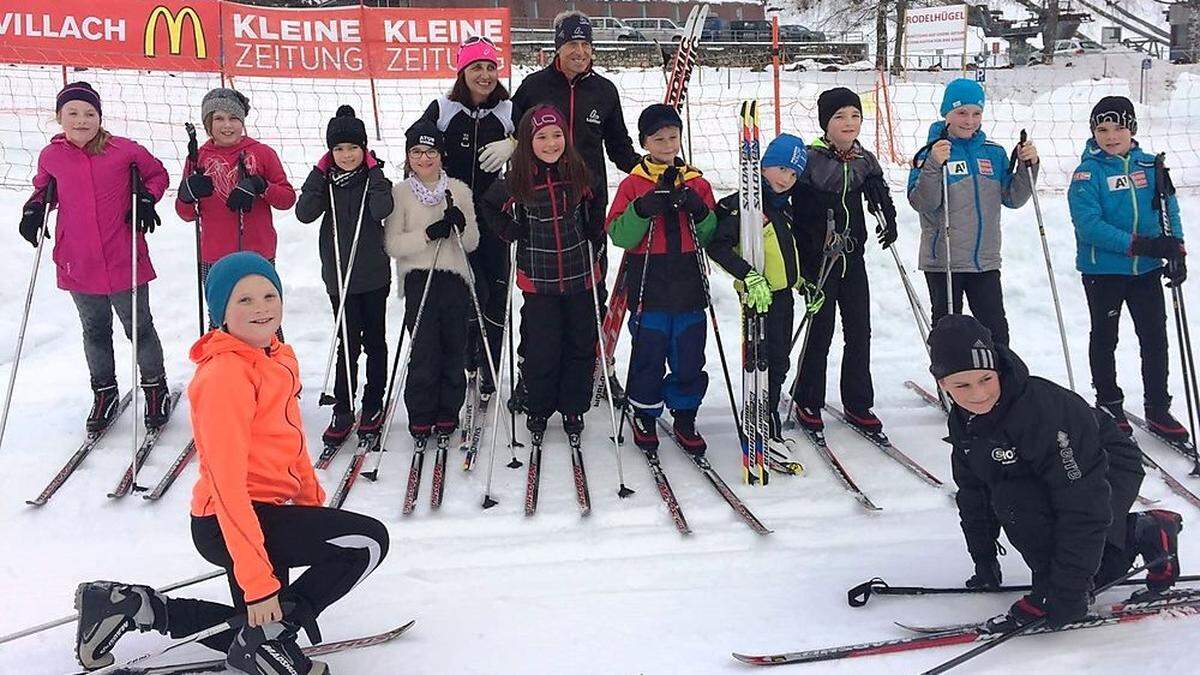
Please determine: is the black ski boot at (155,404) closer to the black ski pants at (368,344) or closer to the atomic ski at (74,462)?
the atomic ski at (74,462)

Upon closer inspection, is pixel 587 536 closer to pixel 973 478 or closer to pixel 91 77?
pixel 973 478

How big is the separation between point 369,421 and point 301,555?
87.9 inches

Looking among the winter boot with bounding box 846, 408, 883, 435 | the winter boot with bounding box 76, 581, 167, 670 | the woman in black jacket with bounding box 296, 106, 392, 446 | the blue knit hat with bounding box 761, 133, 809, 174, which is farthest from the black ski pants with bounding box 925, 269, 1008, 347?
the winter boot with bounding box 76, 581, 167, 670

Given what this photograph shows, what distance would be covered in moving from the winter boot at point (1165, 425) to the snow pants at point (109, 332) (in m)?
5.69

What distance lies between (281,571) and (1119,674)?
2751mm

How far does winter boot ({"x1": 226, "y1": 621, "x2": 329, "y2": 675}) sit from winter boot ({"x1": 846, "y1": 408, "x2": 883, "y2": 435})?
335 cm

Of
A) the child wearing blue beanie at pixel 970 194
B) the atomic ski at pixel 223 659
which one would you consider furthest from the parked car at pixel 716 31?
the atomic ski at pixel 223 659

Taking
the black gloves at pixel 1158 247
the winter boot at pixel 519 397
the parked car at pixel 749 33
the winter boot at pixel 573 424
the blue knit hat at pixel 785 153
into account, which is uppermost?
the parked car at pixel 749 33

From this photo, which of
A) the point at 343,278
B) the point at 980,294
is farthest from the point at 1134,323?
the point at 343,278

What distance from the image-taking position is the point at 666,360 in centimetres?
468

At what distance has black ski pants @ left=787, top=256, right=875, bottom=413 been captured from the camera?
477cm

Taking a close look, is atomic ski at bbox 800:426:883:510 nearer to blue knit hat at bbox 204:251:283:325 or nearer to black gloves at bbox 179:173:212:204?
blue knit hat at bbox 204:251:283:325

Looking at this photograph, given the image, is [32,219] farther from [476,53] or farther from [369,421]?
[476,53]

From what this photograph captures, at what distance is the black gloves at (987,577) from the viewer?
332cm
